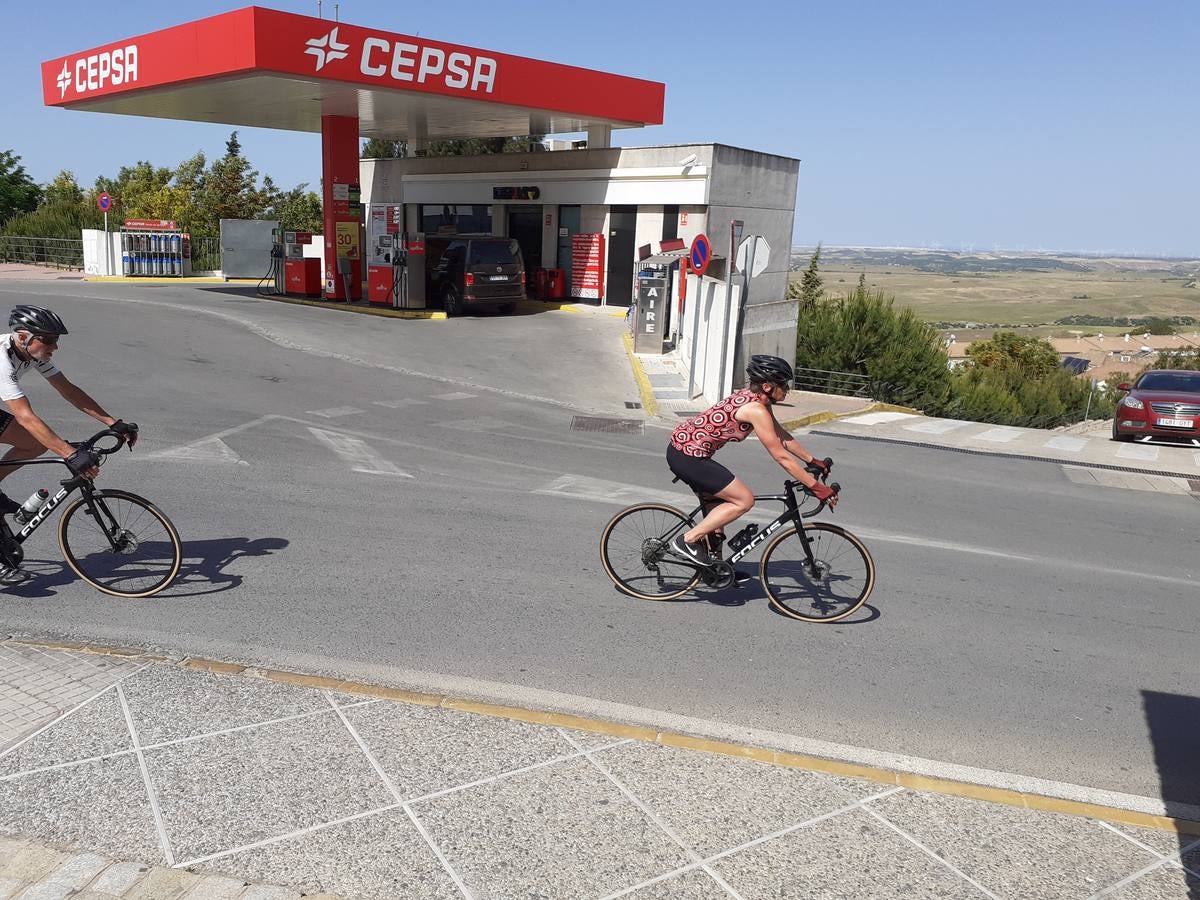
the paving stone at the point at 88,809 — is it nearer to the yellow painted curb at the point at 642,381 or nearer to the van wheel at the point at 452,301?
the yellow painted curb at the point at 642,381

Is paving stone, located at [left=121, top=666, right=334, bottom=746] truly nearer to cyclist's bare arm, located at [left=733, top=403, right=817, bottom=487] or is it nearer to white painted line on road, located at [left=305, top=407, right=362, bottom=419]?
cyclist's bare arm, located at [left=733, top=403, right=817, bottom=487]

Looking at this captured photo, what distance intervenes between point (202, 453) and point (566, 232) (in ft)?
65.4

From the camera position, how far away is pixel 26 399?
5848 millimetres

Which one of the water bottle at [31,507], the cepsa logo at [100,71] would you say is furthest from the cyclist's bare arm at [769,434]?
the cepsa logo at [100,71]

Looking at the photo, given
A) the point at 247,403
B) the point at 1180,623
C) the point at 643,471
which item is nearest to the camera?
the point at 1180,623

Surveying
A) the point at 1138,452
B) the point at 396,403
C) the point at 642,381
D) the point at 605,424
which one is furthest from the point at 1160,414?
the point at 396,403

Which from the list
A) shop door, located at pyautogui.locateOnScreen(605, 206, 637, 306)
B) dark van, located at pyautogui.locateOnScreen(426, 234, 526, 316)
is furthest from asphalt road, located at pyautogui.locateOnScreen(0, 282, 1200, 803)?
shop door, located at pyautogui.locateOnScreen(605, 206, 637, 306)

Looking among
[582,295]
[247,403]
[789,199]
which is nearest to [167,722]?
[247,403]

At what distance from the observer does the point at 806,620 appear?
6871 millimetres

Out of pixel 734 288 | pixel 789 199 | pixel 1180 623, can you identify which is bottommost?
pixel 1180 623

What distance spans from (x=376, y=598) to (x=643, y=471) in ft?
17.3

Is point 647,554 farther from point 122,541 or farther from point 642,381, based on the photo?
point 642,381

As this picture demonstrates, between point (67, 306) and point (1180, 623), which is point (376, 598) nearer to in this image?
point (1180, 623)

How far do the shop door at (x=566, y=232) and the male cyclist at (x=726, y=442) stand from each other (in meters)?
23.4
